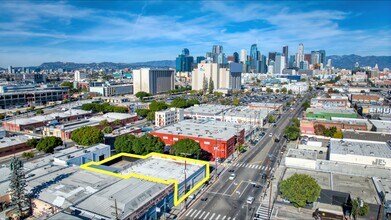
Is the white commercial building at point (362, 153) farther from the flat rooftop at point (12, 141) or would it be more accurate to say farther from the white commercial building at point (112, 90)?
the white commercial building at point (112, 90)

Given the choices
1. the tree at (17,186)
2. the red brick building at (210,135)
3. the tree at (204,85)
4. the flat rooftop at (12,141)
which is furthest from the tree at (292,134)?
the tree at (204,85)

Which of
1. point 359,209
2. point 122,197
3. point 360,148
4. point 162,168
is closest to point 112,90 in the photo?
point 162,168

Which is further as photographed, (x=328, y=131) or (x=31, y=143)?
(x=328, y=131)

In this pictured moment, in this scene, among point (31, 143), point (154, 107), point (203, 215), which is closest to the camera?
point (203, 215)

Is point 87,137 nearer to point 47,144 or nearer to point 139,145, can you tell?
point 47,144

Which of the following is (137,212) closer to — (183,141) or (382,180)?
(183,141)
